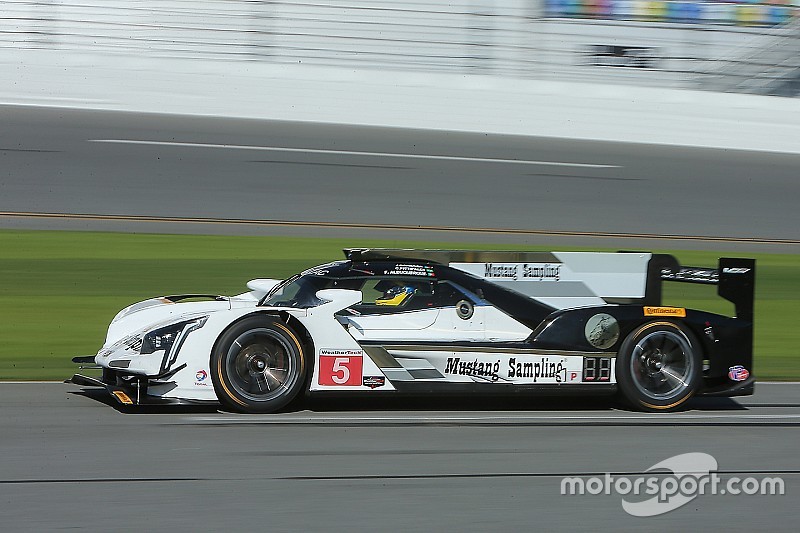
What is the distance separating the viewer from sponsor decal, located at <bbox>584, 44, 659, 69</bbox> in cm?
1404

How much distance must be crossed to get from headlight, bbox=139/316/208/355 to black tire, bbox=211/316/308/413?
7.4 inches

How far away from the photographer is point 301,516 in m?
4.06

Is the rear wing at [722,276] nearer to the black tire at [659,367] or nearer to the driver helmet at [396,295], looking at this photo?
the black tire at [659,367]

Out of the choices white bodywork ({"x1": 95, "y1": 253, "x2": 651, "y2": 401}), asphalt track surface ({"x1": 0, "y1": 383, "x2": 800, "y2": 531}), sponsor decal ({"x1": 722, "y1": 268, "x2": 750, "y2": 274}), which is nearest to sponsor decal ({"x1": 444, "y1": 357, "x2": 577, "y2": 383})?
white bodywork ({"x1": 95, "y1": 253, "x2": 651, "y2": 401})

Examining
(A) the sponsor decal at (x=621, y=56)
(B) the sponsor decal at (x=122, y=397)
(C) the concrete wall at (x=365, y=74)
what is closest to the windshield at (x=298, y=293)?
(B) the sponsor decal at (x=122, y=397)

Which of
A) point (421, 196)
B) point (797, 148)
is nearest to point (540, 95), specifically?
point (421, 196)

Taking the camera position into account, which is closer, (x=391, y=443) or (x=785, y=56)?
(x=391, y=443)

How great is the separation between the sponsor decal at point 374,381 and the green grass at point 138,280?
8.69 ft

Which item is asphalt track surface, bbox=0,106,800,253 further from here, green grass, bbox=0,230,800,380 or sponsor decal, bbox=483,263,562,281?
sponsor decal, bbox=483,263,562,281

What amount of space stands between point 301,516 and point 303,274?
2.56 metres

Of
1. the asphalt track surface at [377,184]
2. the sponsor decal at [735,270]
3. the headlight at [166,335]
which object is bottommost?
the headlight at [166,335]

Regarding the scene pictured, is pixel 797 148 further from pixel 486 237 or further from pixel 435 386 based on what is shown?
pixel 435 386

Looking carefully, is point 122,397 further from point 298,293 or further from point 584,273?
point 584,273

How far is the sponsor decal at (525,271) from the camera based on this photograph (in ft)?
21.2
